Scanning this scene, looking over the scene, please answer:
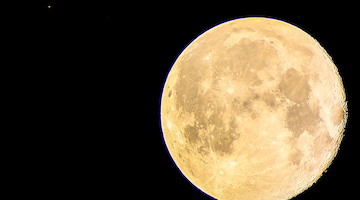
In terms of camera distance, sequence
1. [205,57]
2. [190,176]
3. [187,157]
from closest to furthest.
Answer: [205,57] < [187,157] < [190,176]

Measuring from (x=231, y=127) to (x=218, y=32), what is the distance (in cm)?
184

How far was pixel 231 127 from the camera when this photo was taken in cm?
488

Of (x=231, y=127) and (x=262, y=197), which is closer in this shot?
(x=231, y=127)

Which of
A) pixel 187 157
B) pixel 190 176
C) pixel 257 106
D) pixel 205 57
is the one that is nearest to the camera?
pixel 257 106

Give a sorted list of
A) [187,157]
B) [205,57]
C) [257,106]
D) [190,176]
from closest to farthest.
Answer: [257,106] < [205,57] < [187,157] < [190,176]

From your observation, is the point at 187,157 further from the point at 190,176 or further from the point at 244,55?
the point at 244,55

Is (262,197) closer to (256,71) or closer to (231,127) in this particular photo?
(231,127)

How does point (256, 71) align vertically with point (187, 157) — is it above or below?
above

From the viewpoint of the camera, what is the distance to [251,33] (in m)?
5.30

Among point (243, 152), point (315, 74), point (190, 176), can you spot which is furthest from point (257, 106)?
point (190, 176)

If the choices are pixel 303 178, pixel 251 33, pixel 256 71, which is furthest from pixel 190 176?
pixel 251 33

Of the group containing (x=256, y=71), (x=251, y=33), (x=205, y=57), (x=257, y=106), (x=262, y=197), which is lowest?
(x=262, y=197)

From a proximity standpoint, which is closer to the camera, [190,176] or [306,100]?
[306,100]

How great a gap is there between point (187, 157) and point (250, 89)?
5.73 feet
